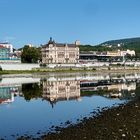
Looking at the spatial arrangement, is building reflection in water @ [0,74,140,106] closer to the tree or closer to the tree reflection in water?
the tree reflection in water

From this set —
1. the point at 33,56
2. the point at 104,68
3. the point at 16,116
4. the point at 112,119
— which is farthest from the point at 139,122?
the point at 104,68

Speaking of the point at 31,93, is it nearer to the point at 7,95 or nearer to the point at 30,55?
the point at 7,95

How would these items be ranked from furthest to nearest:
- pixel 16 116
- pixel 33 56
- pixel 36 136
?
pixel 33 56
pixel 16 116
pixel 36 136

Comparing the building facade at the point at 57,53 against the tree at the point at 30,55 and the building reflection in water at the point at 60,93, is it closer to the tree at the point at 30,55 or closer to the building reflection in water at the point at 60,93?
the tree at the point at 30,55

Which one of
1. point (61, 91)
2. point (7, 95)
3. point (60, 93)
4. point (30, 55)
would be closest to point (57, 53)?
point (30, 55)

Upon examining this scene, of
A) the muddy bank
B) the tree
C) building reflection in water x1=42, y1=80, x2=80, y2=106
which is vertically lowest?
building reflection in water x1=42, y1=80, x2=80, y2=106

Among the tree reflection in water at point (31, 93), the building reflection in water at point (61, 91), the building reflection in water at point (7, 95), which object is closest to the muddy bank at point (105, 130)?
the building reflection in water at point (61, 91)

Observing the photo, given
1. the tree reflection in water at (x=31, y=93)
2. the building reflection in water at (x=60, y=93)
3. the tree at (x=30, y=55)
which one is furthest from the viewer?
the tree at (x=30, y=55)

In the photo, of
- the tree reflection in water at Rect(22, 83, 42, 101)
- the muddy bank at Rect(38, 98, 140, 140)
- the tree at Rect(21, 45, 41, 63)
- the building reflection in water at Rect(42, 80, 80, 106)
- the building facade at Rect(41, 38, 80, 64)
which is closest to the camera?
the muddy bank at Rect(38, 98, 140, 140)

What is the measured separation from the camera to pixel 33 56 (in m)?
133

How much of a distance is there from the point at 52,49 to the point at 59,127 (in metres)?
144

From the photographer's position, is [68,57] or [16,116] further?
[68,57]

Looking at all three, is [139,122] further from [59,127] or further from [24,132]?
[24,132]

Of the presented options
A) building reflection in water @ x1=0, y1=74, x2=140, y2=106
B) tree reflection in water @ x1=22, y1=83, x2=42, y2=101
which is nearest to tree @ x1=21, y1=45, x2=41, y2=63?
building reflection in water @ x1=0, y1=74, x2=140, y2=106
